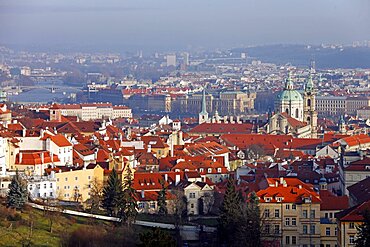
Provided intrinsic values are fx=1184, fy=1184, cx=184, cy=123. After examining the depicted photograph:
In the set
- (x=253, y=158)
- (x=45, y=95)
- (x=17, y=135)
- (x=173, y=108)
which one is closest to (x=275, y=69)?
(x=45, y=95)

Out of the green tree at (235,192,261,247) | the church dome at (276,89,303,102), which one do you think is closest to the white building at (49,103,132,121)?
the church dome at (276,89,303,102)

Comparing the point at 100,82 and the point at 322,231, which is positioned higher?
the point at 100,82

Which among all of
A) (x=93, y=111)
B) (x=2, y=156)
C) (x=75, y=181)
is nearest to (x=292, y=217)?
(x=75, y=181)

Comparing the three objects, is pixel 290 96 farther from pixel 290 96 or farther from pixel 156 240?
pixel 156 240

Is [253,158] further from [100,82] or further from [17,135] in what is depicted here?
[100,82]

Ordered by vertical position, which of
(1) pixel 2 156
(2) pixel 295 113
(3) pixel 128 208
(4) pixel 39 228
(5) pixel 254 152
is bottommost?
(4) pixel 39 228

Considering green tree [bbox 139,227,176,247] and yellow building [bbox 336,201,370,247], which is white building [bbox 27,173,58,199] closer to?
yellow building [bbox 336,201,370,247]

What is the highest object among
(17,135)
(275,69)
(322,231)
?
(275,69)
